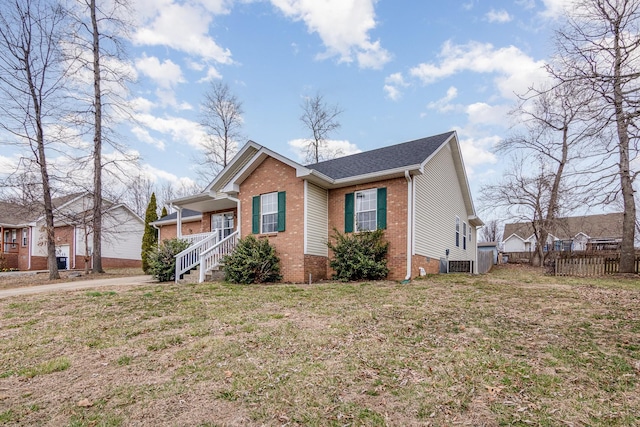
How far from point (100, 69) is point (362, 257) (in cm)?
1759

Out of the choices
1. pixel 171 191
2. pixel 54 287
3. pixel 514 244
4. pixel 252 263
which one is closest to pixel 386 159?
pixel 252 263

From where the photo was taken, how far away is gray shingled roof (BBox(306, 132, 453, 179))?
492 inches

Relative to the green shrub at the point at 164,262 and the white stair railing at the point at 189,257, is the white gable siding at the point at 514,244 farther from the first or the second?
the green shrub at the point at 164,262

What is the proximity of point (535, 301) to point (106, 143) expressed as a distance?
68.3 ft

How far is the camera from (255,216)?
1366 cm

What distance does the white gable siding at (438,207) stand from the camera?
496 inches

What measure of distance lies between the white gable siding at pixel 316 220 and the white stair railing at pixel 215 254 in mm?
3175

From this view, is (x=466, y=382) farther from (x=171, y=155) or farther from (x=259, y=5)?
(x=171, y=155)

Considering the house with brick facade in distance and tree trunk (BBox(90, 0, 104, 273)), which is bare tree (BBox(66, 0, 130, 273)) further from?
the house with brick facade in distance

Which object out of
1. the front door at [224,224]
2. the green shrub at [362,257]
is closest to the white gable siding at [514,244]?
the green shrub at [362,257]

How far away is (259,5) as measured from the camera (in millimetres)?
13172

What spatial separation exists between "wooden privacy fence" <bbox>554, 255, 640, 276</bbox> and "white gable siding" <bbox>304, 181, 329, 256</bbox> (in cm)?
980

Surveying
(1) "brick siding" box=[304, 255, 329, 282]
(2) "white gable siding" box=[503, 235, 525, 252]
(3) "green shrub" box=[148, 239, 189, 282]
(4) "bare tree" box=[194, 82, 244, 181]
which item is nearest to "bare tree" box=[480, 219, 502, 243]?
(2) "white gable siding" box=[503, 235, 525, 252]

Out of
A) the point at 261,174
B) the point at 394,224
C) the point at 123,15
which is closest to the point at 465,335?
the point at 394,224
